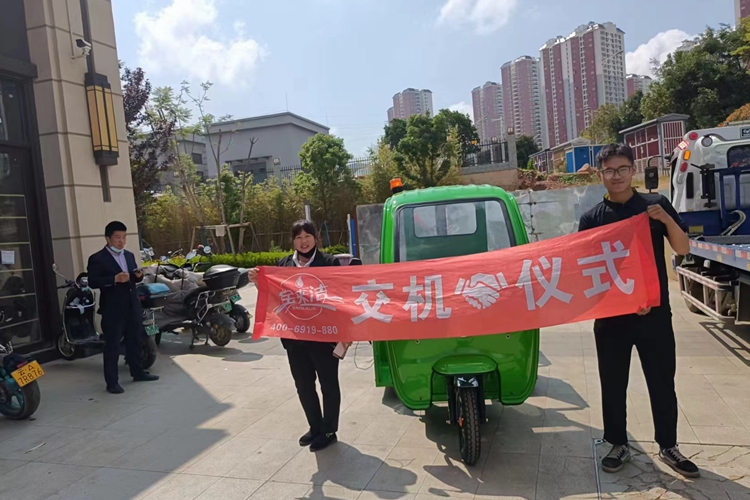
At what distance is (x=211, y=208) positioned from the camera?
20.6 m

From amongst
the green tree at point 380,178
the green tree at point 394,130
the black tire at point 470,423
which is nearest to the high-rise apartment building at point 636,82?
the green tree at point 394,130

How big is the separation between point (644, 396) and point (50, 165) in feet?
23.4

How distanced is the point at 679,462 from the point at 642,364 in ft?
1.84

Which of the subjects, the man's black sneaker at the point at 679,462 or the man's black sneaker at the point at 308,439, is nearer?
the man's black sneaker at the point at 679,462

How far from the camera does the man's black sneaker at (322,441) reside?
3834mm

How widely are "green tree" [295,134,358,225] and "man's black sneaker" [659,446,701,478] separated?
1632cm

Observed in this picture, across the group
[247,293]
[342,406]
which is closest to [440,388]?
[342,406]

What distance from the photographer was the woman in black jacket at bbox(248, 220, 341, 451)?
3.80m

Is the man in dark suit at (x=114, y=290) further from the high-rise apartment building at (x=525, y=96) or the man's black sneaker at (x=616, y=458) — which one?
the high-rise apartment building at (x=525, y=96)

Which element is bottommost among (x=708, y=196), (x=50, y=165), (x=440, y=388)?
(x=440, y=388)

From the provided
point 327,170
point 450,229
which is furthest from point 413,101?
point 450,229

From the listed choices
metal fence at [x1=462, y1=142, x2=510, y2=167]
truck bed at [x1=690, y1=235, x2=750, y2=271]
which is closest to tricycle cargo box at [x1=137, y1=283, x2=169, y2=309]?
truck bed at [x1=690, y1=235, x2=750, y2=271]

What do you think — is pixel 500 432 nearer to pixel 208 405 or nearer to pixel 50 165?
pixel 208 405

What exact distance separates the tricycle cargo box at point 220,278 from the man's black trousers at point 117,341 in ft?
4.93
